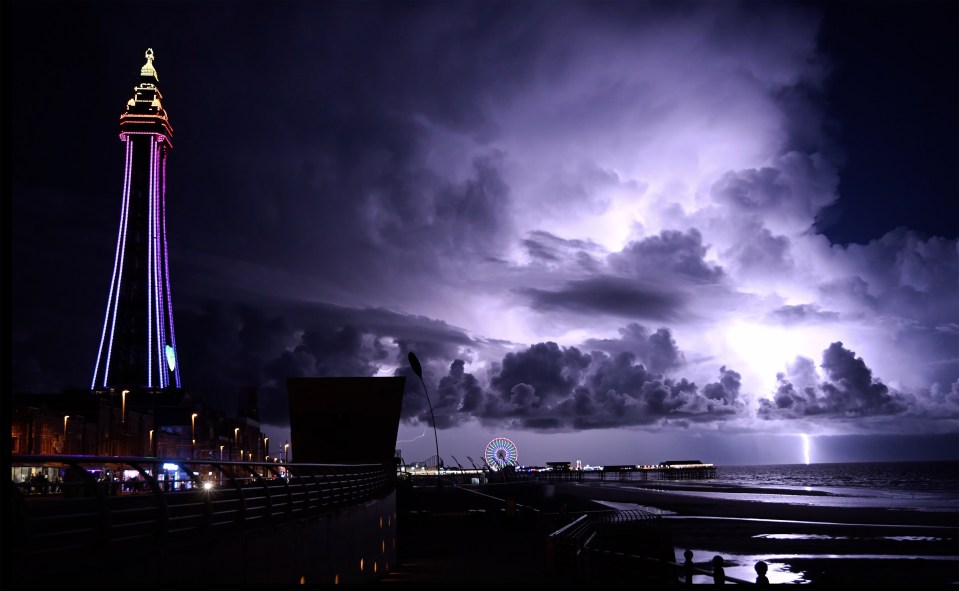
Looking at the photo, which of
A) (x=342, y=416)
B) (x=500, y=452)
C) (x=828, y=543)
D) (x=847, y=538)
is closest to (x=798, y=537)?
(x=847, y=538)

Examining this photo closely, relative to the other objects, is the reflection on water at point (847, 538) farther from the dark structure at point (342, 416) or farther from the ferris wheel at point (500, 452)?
the ferris wheel at point (500, 452)

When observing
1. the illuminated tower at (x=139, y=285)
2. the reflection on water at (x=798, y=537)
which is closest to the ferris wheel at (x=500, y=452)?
the illuminated tower at (x=139, y=285)

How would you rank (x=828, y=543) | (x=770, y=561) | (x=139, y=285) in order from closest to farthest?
(x=770, y=561)
(x=828, y=543)
(x=139, y=285)

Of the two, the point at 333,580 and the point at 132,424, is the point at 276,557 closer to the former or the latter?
the point at 333,580

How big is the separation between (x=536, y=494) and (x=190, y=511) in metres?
70.0

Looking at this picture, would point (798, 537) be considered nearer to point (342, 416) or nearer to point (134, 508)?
point (342, 416)

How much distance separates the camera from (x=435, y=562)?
24.9 metres

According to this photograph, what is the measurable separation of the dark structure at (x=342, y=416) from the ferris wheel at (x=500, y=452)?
129187mm

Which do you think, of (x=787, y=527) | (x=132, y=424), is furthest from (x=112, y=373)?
(x=787, y=527)

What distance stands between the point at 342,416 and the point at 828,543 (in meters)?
23.6

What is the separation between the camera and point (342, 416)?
117 ft

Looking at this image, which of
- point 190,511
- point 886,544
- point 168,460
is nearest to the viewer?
Answer: point 168,460

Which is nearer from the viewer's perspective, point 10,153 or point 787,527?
point 10,153

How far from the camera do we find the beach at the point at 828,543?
28875 millimetres
